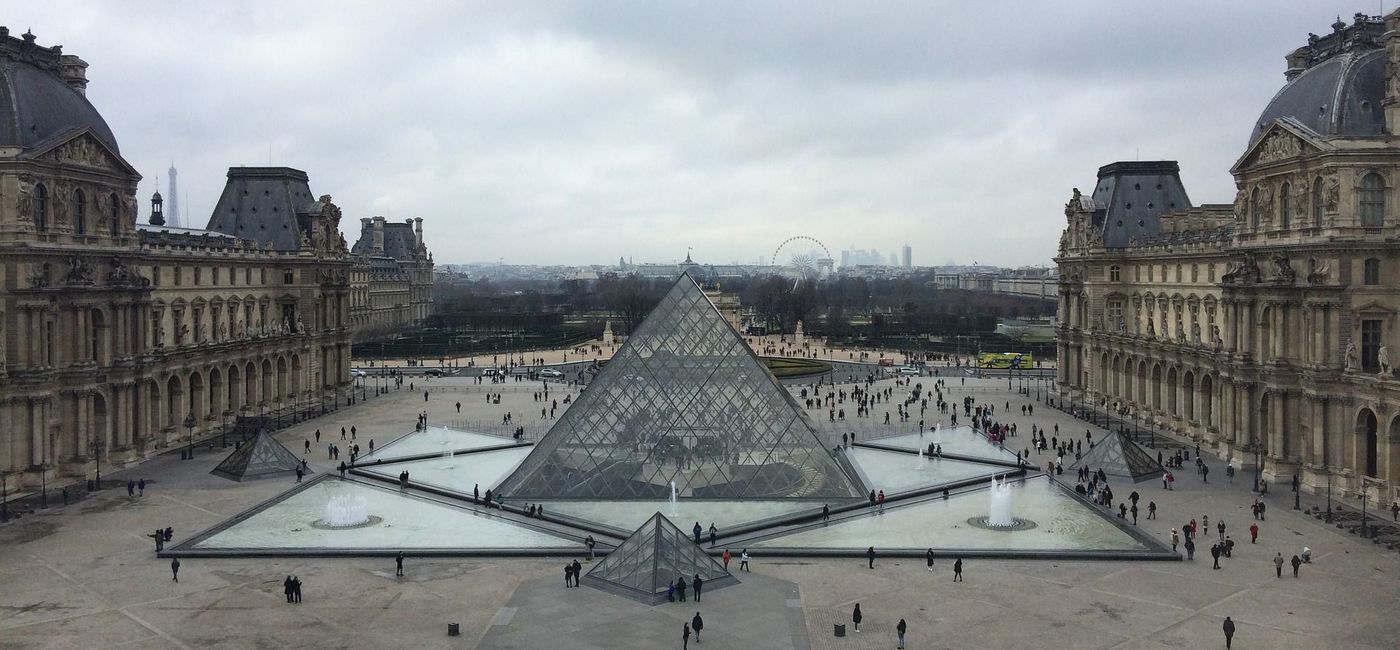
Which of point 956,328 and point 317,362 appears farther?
point 956,328

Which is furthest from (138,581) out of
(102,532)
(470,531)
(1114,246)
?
(1114,246)

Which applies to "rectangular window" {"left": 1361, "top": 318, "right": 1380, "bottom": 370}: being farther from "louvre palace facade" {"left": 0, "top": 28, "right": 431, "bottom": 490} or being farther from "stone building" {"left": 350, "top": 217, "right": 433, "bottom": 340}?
"stone building" {"left": 350, "top": 217, "right": 433, "bottom": 340}

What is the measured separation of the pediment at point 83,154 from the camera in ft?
116

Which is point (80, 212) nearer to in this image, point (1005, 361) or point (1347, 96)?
point (1347, 96)

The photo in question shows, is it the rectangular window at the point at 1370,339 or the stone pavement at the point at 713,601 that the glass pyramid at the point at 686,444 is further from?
the rectangular window at the point at 1370,339

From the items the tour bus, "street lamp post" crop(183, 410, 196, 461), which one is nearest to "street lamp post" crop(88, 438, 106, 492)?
"street lamp post" crop(183, 410, 196, 461)

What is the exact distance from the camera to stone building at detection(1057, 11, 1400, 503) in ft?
108

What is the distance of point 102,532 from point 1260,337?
37.0 meters

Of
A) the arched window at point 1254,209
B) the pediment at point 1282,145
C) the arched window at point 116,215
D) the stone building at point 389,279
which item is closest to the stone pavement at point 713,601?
the pediment at point 1282,145

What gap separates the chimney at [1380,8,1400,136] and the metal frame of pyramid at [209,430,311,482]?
37671 mm

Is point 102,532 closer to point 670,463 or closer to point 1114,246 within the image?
point 670,463

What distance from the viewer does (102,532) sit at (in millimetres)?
29109

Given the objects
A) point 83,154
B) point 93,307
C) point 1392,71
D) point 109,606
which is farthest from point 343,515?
point 1392,71

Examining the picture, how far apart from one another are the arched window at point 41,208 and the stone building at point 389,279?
58389 millimetres
